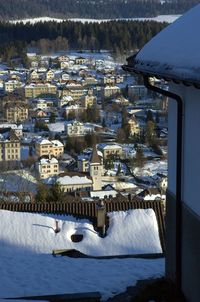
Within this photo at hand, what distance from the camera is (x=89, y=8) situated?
75.5 meters

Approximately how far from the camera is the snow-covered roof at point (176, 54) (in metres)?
1.66

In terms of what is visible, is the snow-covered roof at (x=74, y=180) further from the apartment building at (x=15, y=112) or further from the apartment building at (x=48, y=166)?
the apartment building at (x=15, y=112)

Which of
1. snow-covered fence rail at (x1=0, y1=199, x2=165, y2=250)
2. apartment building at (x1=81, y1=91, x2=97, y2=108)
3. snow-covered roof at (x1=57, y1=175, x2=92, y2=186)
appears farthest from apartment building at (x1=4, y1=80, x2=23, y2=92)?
snow-covered fence rail at (x1=0, y1=199, x2=165, y2=250)

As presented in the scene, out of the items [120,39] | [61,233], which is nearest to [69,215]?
[61,233]

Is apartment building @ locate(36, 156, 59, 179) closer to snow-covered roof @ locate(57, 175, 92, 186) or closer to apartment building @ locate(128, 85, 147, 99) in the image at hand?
snow-covered roof @ locate(57, 175, 92, 186)

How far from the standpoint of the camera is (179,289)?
2195 mm

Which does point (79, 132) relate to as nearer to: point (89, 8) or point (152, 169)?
point (152, 169)

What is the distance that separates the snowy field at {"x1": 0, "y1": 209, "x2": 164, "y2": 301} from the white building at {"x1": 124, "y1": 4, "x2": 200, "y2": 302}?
48 cm

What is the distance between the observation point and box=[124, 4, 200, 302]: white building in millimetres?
1862

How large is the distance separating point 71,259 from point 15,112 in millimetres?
26934

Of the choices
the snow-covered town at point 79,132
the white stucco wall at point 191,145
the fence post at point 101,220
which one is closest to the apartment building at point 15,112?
the snow-covered town at point 79,132

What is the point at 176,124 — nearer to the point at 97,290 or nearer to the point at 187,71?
the point at 187,71

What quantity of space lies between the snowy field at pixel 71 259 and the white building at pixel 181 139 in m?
0.48

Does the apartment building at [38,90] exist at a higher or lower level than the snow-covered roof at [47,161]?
higher
